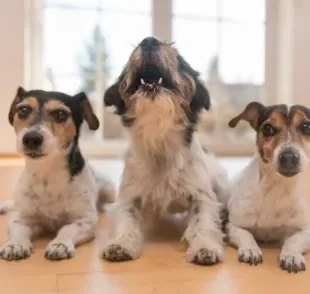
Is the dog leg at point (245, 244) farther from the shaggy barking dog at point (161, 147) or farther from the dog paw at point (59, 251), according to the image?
the dog paw at point (59, 251)

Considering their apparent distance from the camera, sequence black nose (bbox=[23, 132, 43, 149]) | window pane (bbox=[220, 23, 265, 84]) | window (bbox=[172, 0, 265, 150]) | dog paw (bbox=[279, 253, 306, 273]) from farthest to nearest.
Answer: window pane (bbox=[220, 23, 265, 84]), window (bbox=[172, 0, 265, 150]), black nose (bbox=[23, 132, 43, 149]), dog paw (bbox=[279, 253, 306, 273])

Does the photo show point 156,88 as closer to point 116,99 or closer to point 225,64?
point 116,99

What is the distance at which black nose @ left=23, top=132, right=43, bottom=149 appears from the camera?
194cm

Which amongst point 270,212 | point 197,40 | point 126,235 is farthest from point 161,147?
point 197,40

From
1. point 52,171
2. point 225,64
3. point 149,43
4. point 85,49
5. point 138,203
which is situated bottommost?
point 138,203

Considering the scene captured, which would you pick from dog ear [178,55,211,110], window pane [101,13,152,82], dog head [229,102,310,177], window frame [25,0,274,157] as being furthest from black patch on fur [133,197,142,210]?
window pane [101,13,152,82]

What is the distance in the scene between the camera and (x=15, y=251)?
71.9 inches

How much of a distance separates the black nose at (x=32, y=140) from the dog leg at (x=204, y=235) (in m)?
0.67

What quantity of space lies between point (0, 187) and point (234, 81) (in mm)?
3433

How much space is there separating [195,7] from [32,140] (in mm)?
4236

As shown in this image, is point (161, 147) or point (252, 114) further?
point (161, 147)

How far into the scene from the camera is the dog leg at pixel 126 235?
1.84 m

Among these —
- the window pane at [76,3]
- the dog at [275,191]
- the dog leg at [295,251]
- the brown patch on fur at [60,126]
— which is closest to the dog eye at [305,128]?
the dog at [275,191]

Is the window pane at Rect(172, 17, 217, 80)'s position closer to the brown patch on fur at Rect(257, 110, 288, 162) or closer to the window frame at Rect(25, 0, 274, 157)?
the window frame at Rect(25, 0, 274, 157)
